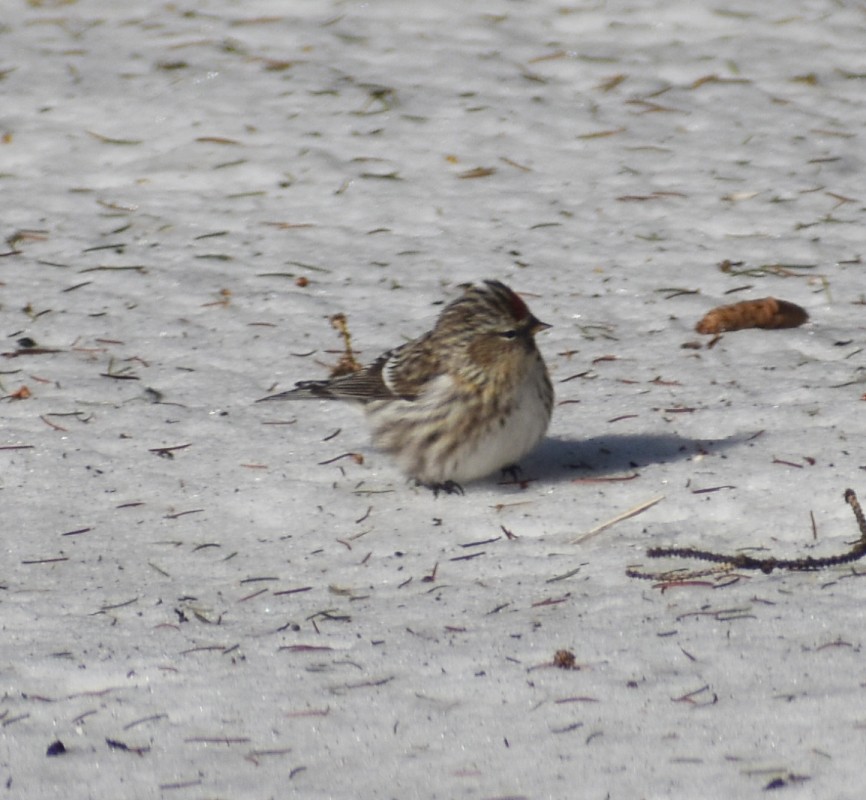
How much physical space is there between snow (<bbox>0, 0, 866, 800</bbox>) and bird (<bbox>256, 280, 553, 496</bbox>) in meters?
0.19

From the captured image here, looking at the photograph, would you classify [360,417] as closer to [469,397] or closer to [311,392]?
[311,392]

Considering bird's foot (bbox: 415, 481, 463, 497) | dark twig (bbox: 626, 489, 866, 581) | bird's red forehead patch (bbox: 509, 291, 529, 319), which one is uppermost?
bird's red forehead patch (bbox: 509, 291, 529, 319)

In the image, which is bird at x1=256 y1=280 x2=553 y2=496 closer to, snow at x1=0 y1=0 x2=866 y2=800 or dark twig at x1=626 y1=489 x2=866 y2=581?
snow at x1=0 y1=0 x2=866 y2=800

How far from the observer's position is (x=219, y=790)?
3523 millimetres

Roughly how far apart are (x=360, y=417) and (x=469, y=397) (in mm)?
→ 937

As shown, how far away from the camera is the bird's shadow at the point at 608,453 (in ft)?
18.1

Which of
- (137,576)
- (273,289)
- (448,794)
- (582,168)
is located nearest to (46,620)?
(137,576)

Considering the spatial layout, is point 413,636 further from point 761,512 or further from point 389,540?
point 761,512

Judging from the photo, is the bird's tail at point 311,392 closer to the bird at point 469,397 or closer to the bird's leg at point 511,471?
the bird at point 469,397

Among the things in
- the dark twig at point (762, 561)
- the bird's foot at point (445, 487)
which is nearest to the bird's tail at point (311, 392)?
the bird's foot at point (445, 487)

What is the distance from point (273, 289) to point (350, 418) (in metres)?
1.29

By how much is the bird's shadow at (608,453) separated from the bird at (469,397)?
0.23m

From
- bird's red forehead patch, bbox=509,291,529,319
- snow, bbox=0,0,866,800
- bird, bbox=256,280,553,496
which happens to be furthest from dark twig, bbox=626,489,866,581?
bird's red forehead patch, bbox=509,291,529,319

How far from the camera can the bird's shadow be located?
5512 mm
